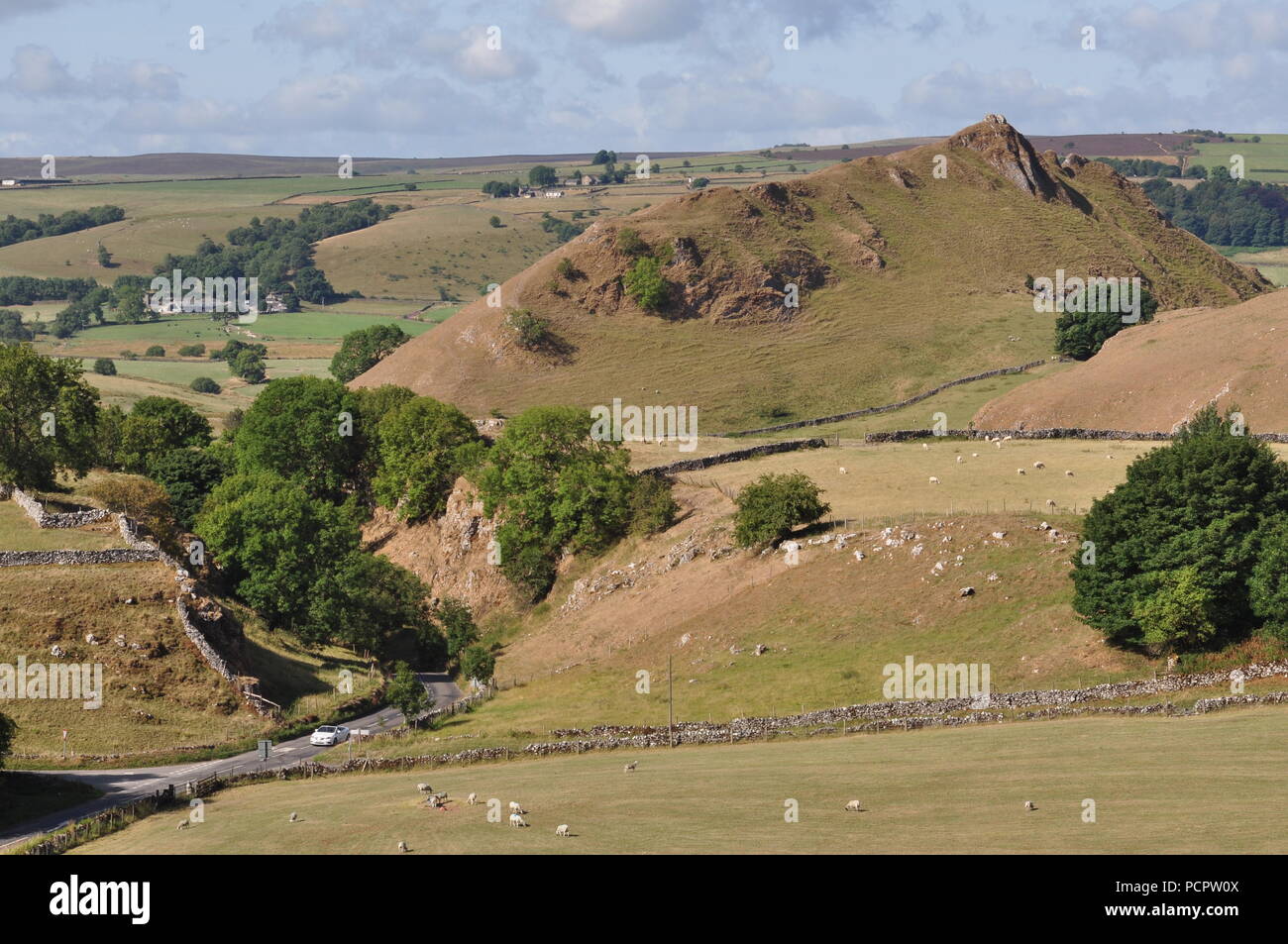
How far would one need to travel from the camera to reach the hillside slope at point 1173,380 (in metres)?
110

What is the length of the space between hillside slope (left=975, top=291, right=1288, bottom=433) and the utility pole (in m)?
49.0

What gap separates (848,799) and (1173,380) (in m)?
77.5

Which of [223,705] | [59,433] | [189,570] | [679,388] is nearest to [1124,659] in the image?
[223,705]

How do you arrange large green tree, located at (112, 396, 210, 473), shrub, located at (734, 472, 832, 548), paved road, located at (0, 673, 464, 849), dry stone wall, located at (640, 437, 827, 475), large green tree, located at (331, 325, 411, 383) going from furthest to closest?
large green tree, located at (331, 325, 411, 383), large green tree, located at (112, 396, 210, 473), dry stone wall, located at (640, 437, 827, 475), shrub, located at (734, 472, 832, 548), paved road, located at (0, 673, 464, 849)

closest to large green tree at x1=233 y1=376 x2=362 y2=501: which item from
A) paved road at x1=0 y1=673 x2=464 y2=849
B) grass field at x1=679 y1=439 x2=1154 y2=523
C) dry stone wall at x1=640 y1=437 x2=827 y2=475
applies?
dry stone wall at x1=640 y1=437 x2=827 y2=475

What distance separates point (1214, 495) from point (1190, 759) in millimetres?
21120

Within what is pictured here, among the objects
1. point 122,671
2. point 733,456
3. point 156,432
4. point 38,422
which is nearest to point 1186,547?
point 733,456

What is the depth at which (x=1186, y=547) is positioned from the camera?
6788 centimetres

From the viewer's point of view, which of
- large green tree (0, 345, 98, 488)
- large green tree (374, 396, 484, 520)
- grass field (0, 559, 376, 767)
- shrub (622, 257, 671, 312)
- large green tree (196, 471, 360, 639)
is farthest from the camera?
shrub (622, 257, 671, 312)

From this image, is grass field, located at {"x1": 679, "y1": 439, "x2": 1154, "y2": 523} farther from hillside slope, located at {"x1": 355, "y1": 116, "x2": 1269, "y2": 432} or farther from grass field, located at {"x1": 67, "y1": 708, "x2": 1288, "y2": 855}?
hillside slope, located at {"x1": 355, "y1": 116, "x2": 1269, "y2": 432}

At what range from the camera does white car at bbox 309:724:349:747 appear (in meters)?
69.3

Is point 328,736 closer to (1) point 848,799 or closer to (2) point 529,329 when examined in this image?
(1) point 848,799

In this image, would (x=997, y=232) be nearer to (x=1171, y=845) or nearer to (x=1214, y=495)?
(x=1214, y=495)

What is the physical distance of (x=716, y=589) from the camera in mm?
85312
